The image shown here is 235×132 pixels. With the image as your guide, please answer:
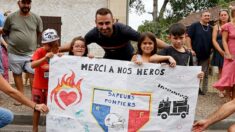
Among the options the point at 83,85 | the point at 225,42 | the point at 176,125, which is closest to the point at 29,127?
the point at 83,85

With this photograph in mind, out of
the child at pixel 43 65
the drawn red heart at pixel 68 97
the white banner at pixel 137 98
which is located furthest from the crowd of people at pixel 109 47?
the drawn red heart at pixel 68 97

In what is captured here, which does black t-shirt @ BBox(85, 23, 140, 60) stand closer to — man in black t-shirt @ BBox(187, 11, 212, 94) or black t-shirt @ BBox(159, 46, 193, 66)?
black t-shirt @ BBox(159, 46, 193, 66)

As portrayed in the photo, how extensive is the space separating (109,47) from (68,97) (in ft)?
2.87

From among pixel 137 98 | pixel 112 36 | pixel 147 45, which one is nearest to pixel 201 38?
pixel 112 36

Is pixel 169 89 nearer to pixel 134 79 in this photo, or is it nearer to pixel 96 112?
pixel 134 79

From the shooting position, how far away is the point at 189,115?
559cm

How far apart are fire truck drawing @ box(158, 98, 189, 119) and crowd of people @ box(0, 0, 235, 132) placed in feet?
1.05

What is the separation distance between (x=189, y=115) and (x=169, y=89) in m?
0.36

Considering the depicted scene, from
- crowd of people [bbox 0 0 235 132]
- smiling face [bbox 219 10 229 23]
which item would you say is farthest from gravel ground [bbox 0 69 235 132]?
smiling face [bbox 219 10 229 23]

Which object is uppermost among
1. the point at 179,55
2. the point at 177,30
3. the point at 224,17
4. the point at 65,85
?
the point at 224,17

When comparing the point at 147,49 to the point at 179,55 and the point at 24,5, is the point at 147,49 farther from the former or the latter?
the point at 24,5

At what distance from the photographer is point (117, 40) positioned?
6.15 metres

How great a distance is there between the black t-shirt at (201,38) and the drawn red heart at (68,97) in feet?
13.9

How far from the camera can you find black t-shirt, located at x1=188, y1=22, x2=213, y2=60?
9.38 meters
